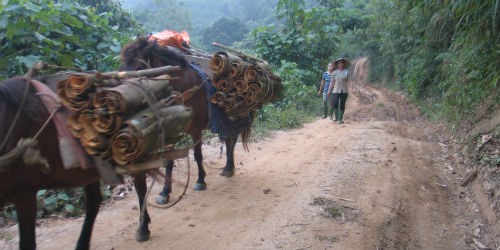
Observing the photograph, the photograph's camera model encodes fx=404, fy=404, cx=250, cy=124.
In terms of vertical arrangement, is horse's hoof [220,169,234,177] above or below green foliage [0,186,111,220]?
above

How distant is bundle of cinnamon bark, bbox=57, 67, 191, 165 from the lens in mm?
2656

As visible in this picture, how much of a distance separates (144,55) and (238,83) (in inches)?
50.8

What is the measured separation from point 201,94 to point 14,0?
9.62 ft

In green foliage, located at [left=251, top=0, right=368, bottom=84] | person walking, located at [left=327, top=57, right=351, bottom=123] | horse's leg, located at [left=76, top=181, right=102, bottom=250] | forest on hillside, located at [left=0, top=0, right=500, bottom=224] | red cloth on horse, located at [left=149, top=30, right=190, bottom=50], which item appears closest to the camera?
horse's leg, located at [left=76, top=181, right=102, bottom=250]

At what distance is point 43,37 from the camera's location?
18.0 feet

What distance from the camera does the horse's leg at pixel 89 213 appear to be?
3.51 meters

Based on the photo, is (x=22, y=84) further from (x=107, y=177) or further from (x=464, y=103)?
(x=464, y=103)

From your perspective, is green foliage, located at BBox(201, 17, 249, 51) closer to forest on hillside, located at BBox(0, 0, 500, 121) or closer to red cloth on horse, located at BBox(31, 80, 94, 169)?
forest on hillside, located at BBox(0, 0, 500, 121)

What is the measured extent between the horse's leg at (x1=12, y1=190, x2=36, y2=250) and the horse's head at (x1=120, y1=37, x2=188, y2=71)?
72.7 inches

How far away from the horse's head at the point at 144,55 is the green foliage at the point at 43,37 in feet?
5.77

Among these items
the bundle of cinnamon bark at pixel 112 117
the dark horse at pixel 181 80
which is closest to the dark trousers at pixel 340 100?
the dark horse at pixel 181 80

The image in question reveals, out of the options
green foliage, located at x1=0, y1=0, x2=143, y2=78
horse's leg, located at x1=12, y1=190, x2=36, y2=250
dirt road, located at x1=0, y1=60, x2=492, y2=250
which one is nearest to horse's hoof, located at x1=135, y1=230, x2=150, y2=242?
dirt road, located at x1=0, y1=60, x2=492, y2=250

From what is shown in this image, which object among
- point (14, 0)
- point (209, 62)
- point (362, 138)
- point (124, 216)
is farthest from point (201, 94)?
point (362, 138)

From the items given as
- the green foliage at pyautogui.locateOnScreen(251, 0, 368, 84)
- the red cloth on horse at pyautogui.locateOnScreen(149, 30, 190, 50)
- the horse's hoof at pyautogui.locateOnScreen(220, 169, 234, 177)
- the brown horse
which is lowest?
the horse's hoof at pyautogui.locateOnScreen(220, 169, 234, 177)
